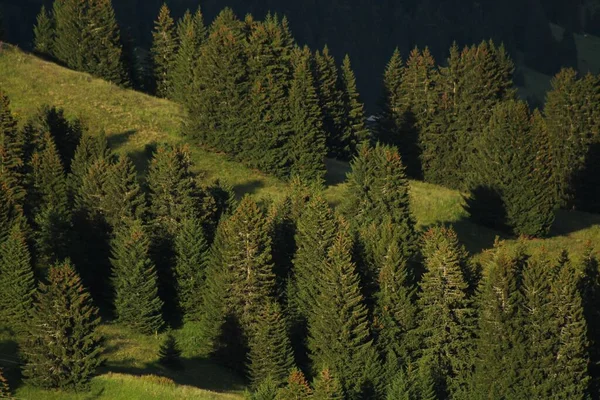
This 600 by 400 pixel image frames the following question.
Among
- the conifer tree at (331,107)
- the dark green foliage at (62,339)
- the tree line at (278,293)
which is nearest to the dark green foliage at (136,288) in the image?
the tree line at (278,293)

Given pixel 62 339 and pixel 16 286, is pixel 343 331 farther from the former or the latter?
pixel 16 286

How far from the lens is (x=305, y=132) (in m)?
110

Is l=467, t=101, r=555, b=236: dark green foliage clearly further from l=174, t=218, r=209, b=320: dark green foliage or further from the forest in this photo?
l=174, t=218, r=209, b=320: dark green foliage

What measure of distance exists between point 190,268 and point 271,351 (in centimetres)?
1187

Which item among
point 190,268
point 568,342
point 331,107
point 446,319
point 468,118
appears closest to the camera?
point 568,342

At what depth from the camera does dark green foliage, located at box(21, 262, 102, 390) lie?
68500mm

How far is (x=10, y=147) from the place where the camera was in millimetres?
89750

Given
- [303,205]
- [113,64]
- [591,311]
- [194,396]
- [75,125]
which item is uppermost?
[113,64]

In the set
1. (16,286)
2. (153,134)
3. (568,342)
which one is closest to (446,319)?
(568,342)

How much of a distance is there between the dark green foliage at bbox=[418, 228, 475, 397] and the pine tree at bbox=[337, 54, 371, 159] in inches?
1797

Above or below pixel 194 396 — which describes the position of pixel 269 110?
above

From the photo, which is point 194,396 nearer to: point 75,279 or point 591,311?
point 75,279

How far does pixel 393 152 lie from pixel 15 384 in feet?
128

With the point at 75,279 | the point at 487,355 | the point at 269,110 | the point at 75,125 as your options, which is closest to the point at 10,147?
the point at 75,125
